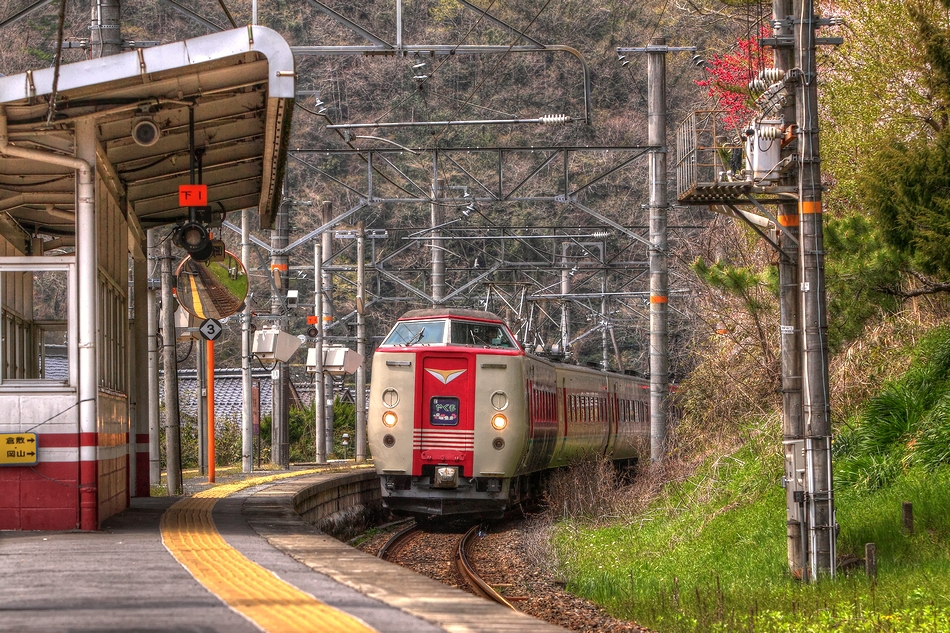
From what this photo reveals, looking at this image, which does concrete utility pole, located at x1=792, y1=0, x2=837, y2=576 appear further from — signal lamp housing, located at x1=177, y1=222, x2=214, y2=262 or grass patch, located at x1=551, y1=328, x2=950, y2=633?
signal lamp housing, located at x1=177, y1=222, x2=214, y2=262

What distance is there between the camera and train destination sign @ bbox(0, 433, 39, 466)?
11.4m

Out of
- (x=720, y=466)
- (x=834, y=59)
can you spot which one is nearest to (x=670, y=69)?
(x=834, y=59)

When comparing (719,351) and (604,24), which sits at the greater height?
(604,24)

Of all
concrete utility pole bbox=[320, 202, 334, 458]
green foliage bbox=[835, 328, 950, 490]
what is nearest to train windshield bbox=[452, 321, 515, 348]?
green foliage bbox=[835, 328, 950, 490]

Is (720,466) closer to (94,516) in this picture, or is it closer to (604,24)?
(94,516)

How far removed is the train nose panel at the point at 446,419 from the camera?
18.1 metres

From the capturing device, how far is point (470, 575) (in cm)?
1378

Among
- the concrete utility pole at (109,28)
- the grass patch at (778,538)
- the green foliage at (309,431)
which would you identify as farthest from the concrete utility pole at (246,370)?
the green foliage at (309,431)

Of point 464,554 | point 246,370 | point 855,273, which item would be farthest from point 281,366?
point 855,273

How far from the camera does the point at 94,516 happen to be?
38.2ft

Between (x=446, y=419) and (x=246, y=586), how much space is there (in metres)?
10.4

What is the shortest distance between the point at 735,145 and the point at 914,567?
4890mm

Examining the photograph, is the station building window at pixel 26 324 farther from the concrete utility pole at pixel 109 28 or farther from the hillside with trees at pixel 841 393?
the hillside with trees at pixel 841 393

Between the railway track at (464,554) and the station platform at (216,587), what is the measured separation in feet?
5.94
